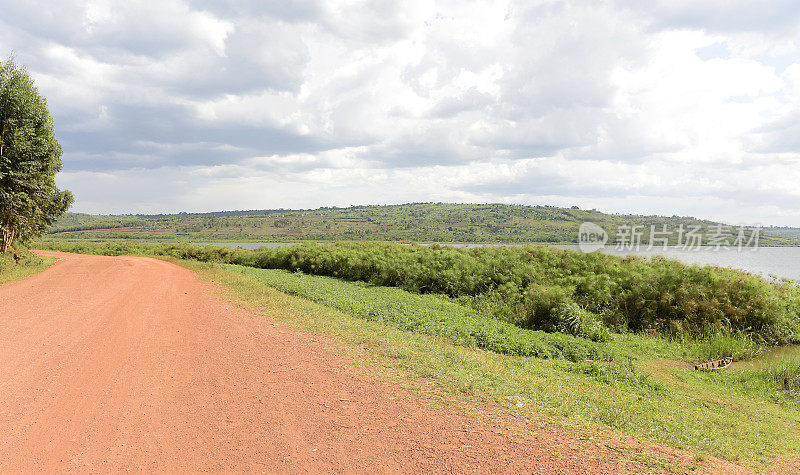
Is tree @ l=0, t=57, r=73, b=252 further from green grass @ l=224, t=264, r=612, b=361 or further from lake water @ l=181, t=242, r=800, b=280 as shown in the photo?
lake water @ l=181, t=242, r=800, b=280

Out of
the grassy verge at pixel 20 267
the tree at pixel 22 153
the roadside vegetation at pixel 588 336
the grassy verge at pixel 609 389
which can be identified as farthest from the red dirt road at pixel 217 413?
the tree at pixel 22 153

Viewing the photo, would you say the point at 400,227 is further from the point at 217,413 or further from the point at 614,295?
the point at 217,413

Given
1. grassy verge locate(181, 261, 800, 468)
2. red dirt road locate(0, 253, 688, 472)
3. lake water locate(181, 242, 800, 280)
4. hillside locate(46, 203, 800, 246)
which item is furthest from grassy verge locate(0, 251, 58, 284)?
hillside locate(46, 203, 800, 246)

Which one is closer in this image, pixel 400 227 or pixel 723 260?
pixel 723 260

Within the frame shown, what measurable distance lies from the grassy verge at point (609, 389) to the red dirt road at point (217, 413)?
861 millimetres

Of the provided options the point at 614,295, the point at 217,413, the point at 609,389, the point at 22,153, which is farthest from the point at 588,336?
the point at 22,153

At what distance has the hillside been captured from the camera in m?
101

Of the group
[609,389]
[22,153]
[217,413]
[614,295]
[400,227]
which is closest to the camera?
[217,413]

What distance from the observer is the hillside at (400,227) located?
101238 mm

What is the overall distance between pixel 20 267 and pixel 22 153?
551 cm

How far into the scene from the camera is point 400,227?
448 feet

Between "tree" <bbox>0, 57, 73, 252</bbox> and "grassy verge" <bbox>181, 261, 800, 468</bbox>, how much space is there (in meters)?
15.4

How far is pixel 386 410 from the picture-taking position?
18.2ft

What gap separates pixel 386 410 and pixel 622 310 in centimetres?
1255
